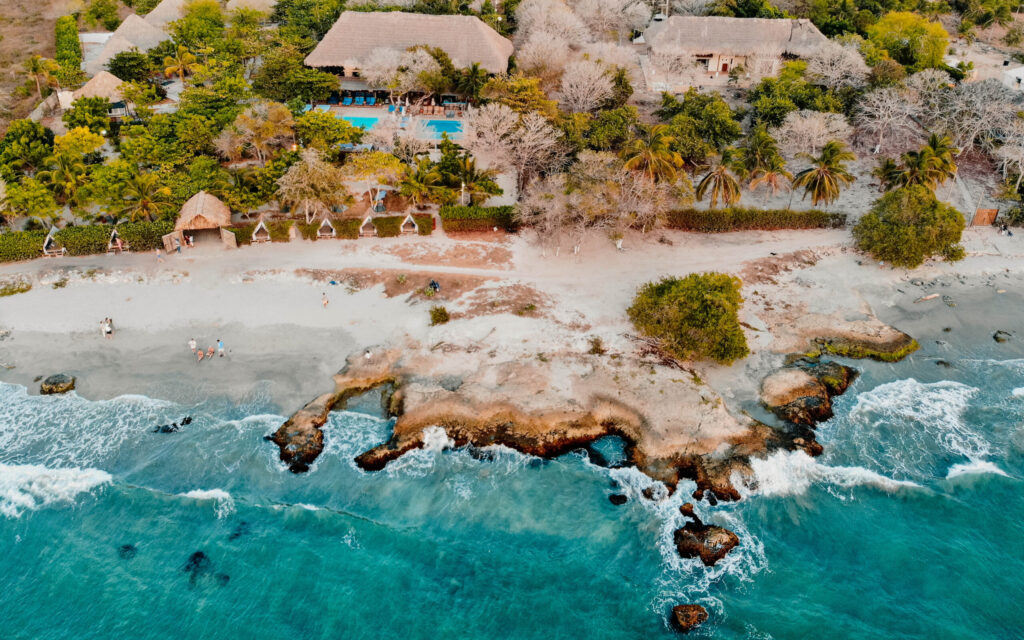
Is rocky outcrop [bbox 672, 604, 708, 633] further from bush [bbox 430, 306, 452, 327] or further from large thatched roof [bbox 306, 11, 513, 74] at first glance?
large thatched roof [bbox 306, 11, 513, 74]

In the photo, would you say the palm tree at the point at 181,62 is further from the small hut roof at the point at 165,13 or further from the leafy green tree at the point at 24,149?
the leafy green tree at the point at 24,149

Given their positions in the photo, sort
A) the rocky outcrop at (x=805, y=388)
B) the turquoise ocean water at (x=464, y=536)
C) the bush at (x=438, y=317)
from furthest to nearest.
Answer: the bush at (x=438, y=317) < the rocky outcrop at (x=805, y=388) < the turquoise ocean water at (x=464, y=536)

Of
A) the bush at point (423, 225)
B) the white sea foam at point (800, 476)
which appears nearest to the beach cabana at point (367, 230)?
the bush at point (423, 225)

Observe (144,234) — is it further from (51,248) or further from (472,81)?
(472,81)

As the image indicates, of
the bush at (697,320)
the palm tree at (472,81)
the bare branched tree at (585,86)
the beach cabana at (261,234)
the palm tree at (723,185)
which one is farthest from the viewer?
the palm tree at (472,81)

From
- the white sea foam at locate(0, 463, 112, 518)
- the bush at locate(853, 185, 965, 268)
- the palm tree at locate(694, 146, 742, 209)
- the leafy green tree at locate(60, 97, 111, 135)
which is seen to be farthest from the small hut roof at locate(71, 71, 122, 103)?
the bush at locate(853, 185, 965, 268)

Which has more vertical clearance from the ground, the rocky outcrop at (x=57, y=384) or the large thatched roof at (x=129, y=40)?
the large thatched roof at (x=129, y=40)

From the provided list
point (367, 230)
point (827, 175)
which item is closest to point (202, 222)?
point (367, 230)
